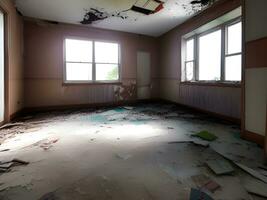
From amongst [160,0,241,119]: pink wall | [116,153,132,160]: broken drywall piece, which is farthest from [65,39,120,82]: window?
[116,153,132,160]: broken drywall piece

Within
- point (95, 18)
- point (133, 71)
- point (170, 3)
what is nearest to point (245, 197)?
point (170, 3)

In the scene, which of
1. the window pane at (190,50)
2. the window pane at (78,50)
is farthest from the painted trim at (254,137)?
the window pane at (78,50)

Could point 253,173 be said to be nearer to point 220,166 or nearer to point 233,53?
point 220,166

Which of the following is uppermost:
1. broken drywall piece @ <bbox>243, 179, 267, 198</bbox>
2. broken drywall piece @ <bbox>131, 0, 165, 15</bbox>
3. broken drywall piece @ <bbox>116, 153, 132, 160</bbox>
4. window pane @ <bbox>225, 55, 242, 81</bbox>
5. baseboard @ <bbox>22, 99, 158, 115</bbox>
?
broken drywall piece @ <bbox>131, 0, 165, 15</bbox>

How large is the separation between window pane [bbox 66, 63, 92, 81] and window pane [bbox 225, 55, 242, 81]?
14.4 ft

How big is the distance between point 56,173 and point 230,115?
151 inches

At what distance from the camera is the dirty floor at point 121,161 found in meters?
1.59

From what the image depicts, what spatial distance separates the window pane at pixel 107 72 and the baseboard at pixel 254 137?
4.90 m

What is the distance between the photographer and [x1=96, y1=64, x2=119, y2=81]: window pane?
21.5ft

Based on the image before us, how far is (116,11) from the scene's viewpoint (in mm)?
4875

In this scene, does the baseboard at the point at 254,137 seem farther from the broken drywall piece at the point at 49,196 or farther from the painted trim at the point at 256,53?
the broken drywall piece at the point at 49,196

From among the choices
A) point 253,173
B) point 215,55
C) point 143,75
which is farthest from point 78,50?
point 253,173

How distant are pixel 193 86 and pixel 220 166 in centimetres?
371

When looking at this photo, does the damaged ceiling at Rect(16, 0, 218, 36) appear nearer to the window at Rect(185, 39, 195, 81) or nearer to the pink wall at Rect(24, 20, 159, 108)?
the pink wall at Rect(24, 20, 159, 108)
